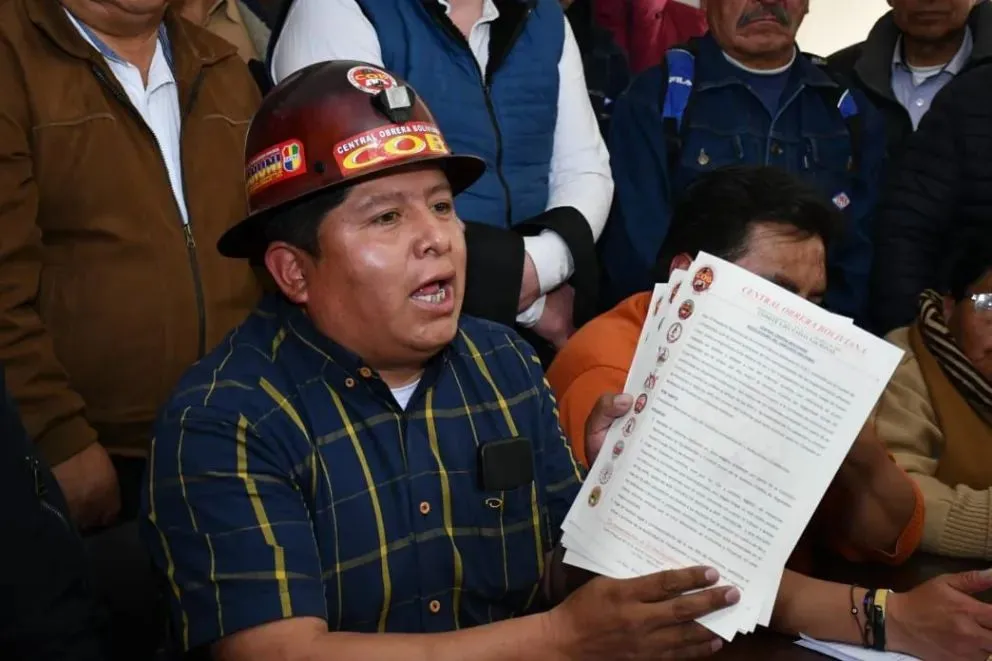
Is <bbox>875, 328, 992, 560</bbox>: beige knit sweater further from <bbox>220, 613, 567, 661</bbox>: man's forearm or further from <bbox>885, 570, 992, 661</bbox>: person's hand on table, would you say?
<bbox>220, 613, 567, 661</bbox>: man's forearm

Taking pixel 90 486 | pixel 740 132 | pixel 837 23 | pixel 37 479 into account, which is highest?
pixel 837 23

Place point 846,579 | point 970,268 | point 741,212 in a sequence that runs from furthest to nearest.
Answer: point 970,268 → point 741,212 → point 846,579

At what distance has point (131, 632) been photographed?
62.7 inches

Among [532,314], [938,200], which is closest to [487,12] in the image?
[532,314]

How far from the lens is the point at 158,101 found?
2094 millimetres

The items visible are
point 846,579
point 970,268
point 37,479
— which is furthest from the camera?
point 970,268

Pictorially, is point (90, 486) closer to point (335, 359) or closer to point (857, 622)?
point (335, 359)

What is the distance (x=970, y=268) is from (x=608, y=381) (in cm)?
89

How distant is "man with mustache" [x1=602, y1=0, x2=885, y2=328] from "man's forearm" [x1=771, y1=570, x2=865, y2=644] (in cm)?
122

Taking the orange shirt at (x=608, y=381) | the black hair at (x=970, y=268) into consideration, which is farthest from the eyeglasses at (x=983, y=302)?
the orange shirt at (x=608, y=381)

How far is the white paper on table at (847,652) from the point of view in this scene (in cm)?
138

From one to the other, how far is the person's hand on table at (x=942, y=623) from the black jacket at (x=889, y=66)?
1787 mm

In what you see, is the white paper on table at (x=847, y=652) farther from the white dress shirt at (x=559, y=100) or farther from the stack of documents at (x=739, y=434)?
the white dress shirt at (x=559, y=100)

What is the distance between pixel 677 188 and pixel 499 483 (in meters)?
1.35
